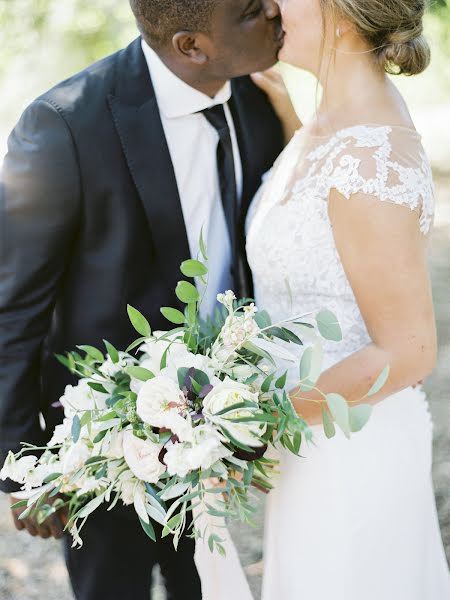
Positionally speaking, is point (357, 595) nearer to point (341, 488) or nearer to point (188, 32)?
point (341, 488)

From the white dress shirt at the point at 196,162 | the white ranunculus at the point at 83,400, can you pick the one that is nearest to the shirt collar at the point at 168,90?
the white dress shirt at the point at 196,162

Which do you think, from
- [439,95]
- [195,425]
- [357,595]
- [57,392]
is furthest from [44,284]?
[439,95]

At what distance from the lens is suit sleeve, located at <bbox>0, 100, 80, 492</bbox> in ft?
7.09

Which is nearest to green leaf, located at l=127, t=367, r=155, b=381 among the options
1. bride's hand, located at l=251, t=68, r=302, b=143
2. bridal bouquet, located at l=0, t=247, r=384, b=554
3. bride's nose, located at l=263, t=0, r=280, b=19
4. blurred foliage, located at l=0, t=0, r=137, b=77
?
bridal bouquet, located at l=0, t=247, r=384, b=554

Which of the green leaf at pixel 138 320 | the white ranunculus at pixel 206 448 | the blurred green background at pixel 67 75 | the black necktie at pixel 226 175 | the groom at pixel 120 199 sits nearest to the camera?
the white ranunculus at pixel 206 448

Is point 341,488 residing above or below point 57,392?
below

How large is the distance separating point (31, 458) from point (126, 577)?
87 centimetres

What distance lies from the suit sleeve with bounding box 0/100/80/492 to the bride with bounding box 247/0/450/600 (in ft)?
1.82

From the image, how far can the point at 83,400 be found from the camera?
207 centimetres

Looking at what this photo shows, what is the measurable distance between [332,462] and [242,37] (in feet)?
4.04

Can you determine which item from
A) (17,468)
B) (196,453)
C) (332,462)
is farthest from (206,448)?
(332,462)

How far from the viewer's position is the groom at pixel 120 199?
86.4 inches

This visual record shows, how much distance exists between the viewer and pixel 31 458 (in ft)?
6.42

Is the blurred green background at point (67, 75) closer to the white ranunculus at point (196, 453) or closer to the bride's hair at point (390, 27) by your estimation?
the white ranunculus at point (196, 453)
